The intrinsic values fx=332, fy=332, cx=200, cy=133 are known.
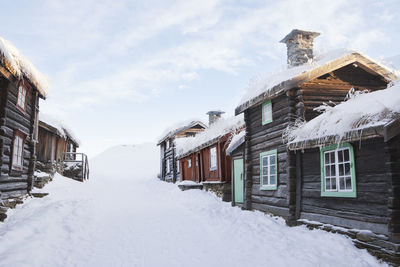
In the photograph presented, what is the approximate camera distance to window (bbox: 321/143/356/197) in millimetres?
8320

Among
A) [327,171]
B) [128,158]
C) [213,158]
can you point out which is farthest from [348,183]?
[128,158]

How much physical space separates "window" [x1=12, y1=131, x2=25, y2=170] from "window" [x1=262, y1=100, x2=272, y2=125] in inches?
361

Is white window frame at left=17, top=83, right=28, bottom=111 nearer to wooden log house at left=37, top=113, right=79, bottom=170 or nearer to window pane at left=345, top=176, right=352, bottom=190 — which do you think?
wooden log house at left=37, top=113, right=79, bottom=170

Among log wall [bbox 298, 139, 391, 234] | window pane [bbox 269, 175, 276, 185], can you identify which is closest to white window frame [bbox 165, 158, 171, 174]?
window pane [bbox 269, 175, 276, 185]

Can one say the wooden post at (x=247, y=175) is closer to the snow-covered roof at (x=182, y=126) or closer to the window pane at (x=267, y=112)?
the window pane at (x=267, y=112)

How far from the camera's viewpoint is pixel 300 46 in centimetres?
1270

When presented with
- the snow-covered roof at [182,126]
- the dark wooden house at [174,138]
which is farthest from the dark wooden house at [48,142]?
the snow-covered roof at [182,126]

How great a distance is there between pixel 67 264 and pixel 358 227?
6.66m

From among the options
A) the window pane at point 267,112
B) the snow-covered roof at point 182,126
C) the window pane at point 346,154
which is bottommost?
the window pane at point 346,154

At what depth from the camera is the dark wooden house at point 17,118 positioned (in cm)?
1037

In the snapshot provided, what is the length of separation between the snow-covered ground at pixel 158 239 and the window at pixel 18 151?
5.02 feet

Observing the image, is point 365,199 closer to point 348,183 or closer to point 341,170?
point 348,183

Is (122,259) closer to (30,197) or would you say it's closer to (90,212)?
(90,212)

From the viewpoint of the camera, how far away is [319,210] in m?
9.45
